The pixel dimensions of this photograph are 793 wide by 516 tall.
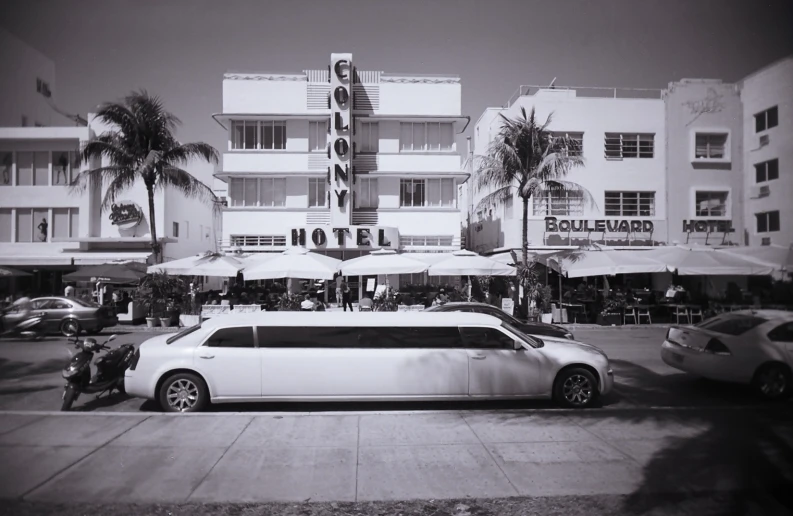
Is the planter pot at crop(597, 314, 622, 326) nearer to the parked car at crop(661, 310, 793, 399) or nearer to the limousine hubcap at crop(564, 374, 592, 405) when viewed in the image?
the parked car at crop(661, 310, 793, 399)

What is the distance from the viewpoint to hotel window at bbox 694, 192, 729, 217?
58.9 ft

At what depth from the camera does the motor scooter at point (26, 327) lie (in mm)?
7254

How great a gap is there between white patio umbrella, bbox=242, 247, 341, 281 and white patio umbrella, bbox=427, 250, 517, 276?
4.01m

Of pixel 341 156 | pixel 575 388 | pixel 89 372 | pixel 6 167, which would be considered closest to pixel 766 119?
pixel 575 388

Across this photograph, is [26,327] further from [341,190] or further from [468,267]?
[341,190]

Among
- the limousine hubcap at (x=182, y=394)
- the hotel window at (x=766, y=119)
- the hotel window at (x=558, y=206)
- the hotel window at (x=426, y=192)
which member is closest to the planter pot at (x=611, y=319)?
the hotel window at (x=558, y=206)

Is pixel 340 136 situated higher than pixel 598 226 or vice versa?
pixel 340 136

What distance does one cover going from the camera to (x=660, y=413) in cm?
710

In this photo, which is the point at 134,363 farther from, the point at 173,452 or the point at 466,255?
the point at 466,255

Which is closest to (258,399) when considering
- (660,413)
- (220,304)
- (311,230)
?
(660,413)

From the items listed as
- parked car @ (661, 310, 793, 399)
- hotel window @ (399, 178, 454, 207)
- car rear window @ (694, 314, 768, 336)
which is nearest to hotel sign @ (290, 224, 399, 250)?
hotel window @ (399, 178, 454, 207)

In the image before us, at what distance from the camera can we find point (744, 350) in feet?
24.9

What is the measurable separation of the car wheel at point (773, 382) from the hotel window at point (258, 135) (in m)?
25.7

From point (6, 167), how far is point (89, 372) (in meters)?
3.92
